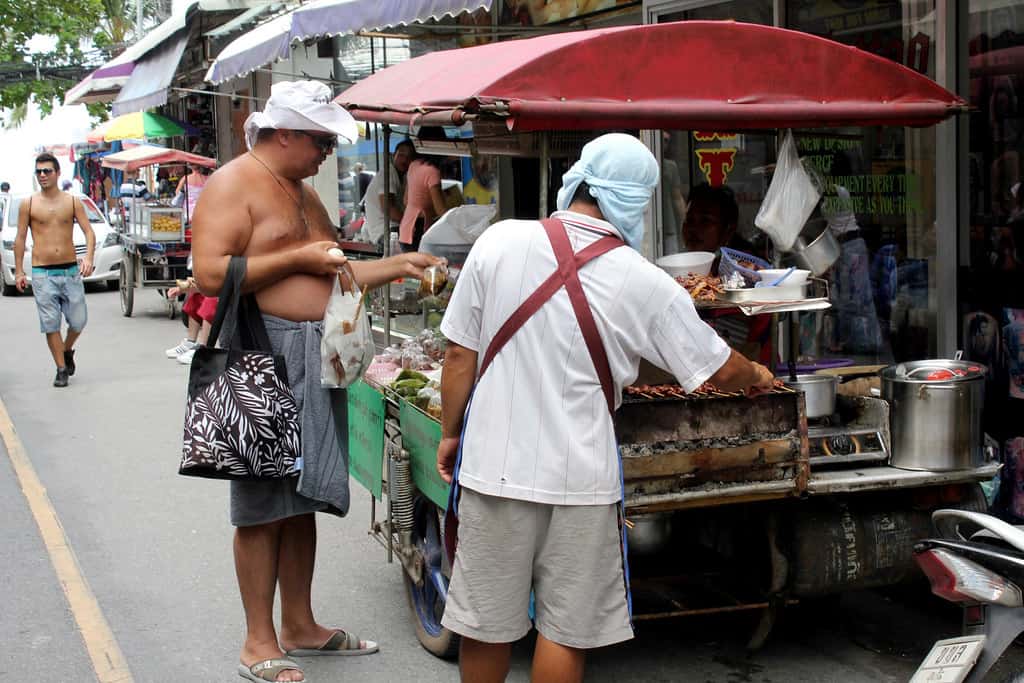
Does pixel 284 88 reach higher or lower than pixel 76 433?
higher

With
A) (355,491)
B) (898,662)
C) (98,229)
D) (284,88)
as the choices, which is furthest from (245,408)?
(98,229)

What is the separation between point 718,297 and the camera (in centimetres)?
454

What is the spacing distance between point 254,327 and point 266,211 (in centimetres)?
42

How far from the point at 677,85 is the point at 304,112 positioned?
4.41ft

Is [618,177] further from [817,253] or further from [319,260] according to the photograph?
[817,253]

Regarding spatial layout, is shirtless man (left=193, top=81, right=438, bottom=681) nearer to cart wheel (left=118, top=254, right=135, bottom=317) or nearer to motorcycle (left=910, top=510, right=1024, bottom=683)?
motorcycle (left=910, top=510, right=1024, bottom=683)

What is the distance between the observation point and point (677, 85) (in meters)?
4.46

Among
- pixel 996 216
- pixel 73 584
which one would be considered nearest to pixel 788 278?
pixel 996 216

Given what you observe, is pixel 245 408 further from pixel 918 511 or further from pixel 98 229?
pixel 98 229

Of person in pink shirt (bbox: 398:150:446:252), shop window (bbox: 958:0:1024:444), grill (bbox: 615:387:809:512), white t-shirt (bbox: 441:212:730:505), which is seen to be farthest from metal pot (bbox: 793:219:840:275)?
person in pink shirt (bbox: 398:150:446:252)

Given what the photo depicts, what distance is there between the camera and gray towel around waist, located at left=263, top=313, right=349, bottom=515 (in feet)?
14.6

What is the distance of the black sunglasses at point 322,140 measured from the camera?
177 inches

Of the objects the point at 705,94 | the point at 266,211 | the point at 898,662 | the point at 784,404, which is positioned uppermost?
the point at 705,94

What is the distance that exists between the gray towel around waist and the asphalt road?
0.77m
